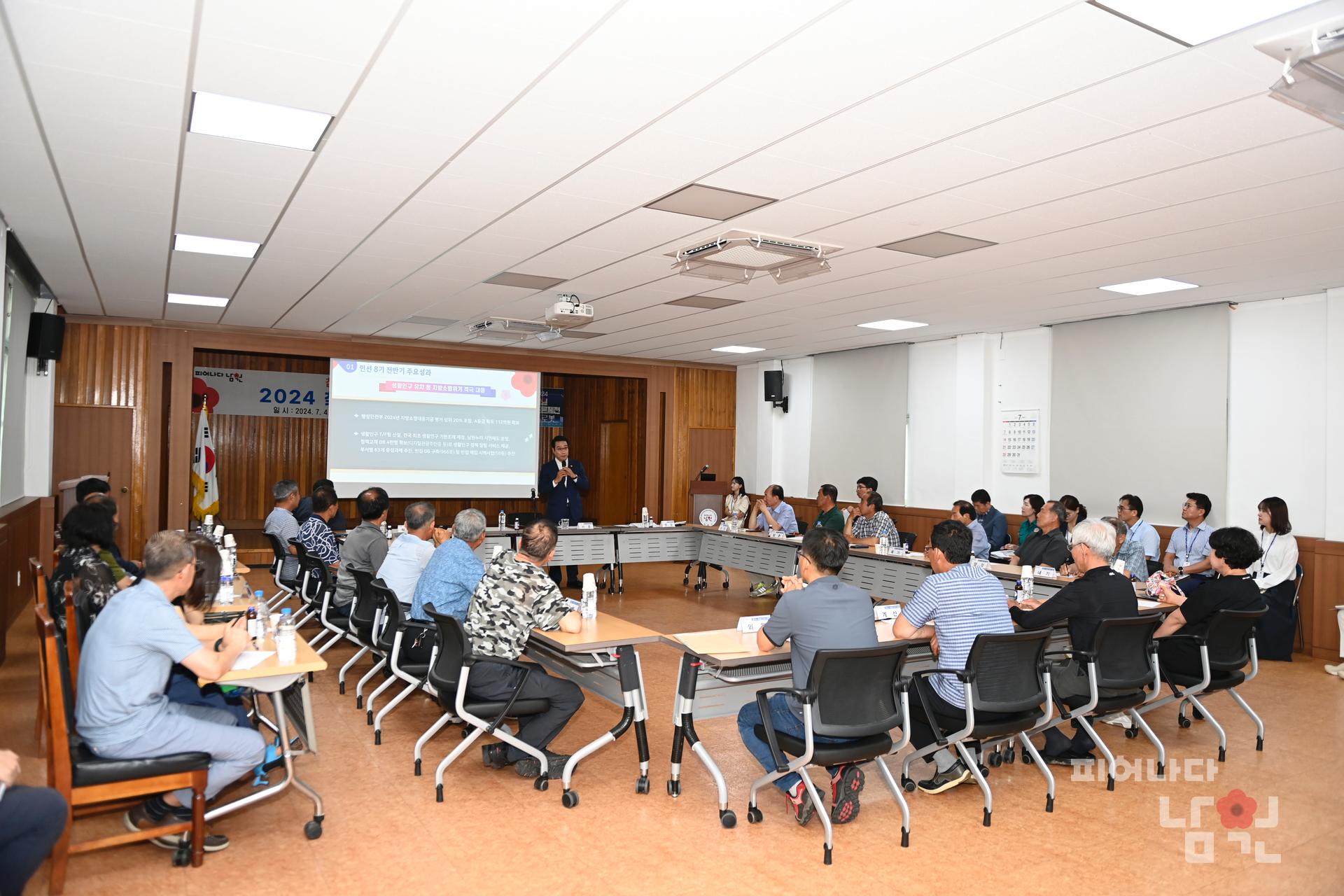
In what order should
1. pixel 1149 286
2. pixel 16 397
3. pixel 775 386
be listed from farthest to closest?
pixel 775 386, pixel 16 397, pixel 1149 286

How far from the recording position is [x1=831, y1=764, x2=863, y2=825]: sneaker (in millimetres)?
3750

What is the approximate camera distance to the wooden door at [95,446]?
9.78 m

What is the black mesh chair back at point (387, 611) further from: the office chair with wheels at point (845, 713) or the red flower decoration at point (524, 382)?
the red flower decoration at point (524, 382)

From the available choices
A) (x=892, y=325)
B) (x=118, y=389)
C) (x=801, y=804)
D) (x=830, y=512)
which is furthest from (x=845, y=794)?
(x=118, y=389)

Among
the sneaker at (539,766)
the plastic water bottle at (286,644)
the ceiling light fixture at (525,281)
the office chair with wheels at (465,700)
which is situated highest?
Answer: the ceiling light fixture at (525,281)

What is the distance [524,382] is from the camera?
12.4 meters

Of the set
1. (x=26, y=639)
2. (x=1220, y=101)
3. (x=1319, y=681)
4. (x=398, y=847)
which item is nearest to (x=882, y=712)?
(x=398, y=847)

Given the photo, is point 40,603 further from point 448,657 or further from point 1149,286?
point 1149,286

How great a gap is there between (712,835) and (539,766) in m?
1.02

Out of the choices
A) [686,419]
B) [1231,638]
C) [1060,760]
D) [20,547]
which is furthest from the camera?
[686,419]

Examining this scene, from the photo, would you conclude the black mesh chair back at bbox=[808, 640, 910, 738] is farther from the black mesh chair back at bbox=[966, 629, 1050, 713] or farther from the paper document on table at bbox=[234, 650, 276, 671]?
the paper document on table at bbox=[234, 650, 276, 671]

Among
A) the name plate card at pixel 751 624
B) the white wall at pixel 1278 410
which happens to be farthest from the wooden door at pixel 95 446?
the white wall at pixel 1278 410

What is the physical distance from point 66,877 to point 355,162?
10.8 feet

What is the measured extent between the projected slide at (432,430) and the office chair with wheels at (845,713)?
28.8 feet
